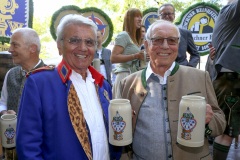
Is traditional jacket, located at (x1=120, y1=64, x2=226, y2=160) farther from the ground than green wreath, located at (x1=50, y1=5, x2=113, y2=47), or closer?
closer

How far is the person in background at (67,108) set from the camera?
1405 mm

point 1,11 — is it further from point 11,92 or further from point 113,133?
point 113,133

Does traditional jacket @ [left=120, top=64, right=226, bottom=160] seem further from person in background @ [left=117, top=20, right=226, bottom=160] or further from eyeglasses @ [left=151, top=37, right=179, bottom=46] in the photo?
eyeglasses @ [left=151, top=37, right=179, bottom=46]

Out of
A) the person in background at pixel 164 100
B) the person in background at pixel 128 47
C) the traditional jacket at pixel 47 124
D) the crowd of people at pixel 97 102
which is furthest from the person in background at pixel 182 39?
the traditional jacket at pixel 47 124

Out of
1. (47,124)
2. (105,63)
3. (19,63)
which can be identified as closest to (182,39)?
(105,63)

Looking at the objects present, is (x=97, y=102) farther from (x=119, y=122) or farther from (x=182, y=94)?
(x=182, y=94)

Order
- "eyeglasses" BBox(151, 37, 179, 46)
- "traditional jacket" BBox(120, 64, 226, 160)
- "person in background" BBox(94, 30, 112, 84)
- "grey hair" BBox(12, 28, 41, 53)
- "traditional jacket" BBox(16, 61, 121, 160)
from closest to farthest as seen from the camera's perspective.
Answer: "traditional jacket" BBox(16, 61, 121, 160)
"traditional jacket" BBox(120, 64, 226, 160)
"eyeglasses" BBox(151, 37, 179, 46)
"grey hair" BBox(12, 28, 41, 53)
"person in background" BBox(94, 30, 112, 84)

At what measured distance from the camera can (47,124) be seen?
1.44m

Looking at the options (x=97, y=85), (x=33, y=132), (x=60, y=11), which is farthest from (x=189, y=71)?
(x=60, y=11)

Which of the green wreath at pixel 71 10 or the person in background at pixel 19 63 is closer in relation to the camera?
the person in background at pixel 19 63

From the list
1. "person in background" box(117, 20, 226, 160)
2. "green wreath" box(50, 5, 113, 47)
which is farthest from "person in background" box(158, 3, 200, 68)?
"green wreath" box(50, 5, 113, 47)

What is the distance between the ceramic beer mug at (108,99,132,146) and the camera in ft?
4.95

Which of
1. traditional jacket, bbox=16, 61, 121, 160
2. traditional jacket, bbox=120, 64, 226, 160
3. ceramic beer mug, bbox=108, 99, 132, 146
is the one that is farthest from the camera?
traditional jacket, bbox=120, 64, 226, 160

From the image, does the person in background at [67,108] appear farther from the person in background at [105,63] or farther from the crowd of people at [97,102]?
the person in background at [105,63]
